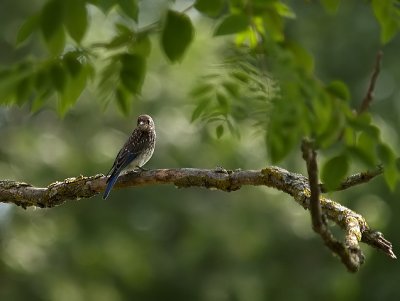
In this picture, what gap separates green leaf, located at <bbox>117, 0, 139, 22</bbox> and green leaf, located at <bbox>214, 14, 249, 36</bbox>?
23 centimetres

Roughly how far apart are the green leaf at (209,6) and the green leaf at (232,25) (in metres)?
0.04

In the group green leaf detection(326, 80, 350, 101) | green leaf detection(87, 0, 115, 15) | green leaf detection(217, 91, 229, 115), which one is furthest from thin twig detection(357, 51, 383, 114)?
green leaf detection(87, 0, 115, 15)

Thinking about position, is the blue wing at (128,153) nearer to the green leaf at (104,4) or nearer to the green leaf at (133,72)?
the green leaf at (133,72)

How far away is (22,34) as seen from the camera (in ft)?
8.68

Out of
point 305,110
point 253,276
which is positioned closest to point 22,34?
point 305,110

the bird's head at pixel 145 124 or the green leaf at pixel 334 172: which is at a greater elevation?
the green leaf at pixel 334 172

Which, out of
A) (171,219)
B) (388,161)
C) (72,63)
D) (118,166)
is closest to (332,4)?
(388,161)

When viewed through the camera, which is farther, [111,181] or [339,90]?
[111,181]

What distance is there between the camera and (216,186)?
4.90 meters

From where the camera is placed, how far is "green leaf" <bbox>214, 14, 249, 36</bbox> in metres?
2.67

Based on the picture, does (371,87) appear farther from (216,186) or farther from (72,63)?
(216,186)

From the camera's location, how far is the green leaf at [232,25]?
105 inches

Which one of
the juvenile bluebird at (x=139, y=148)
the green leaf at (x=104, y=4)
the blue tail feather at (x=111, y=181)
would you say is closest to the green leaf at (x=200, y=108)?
the green leaf at (x=104, y=4)

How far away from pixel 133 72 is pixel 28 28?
0.31m
